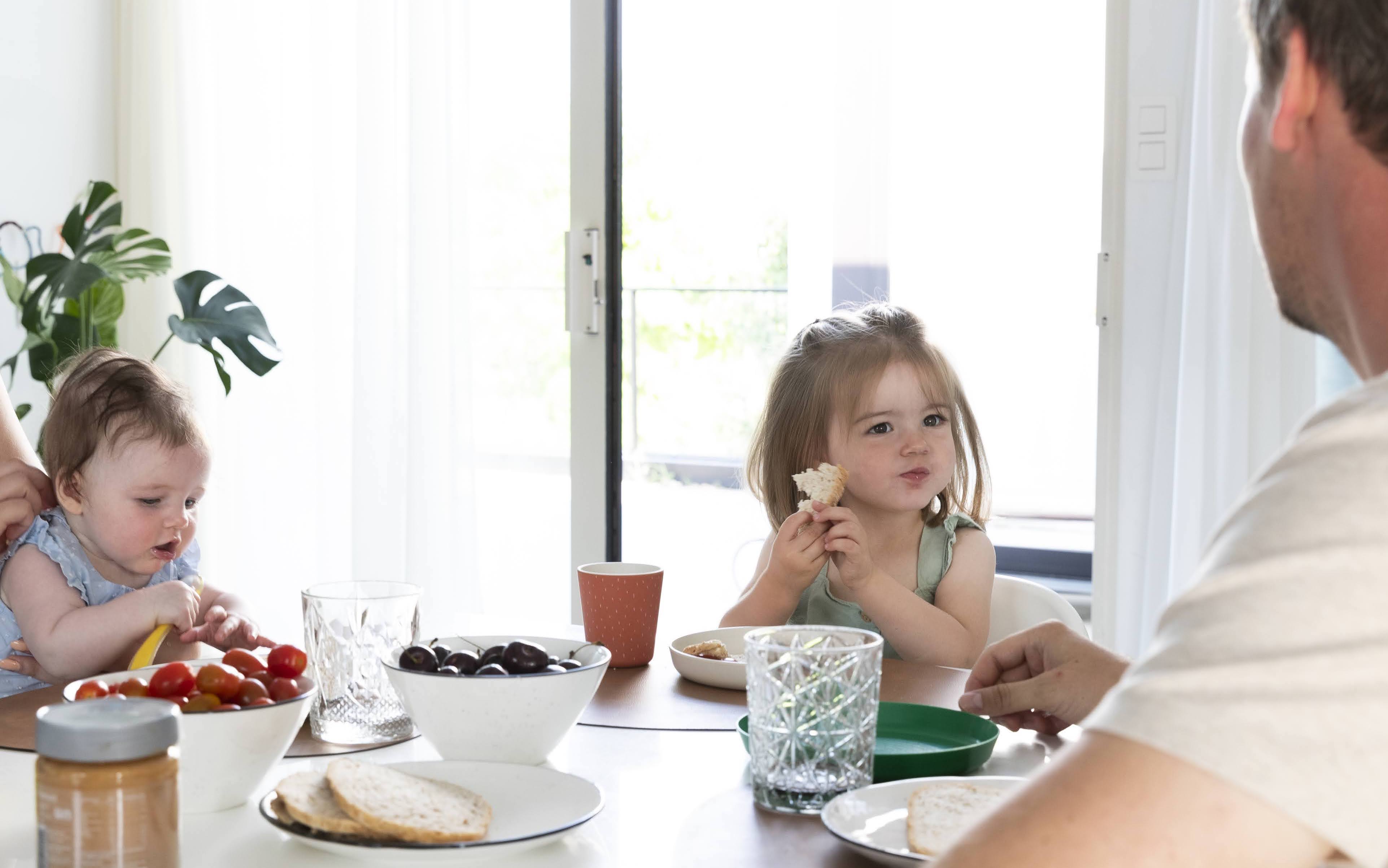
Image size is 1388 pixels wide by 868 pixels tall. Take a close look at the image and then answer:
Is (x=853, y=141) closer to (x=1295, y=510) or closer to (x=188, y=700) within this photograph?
(x=188, y=700)

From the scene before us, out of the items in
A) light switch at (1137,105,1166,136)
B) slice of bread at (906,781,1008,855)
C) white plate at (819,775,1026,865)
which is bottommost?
white plate at (819,775,1026,865)

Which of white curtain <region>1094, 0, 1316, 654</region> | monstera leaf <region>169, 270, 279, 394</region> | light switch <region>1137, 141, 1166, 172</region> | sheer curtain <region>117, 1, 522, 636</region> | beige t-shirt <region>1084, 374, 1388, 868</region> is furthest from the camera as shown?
sheer curtain <region>117, 1, 522, 636</region>

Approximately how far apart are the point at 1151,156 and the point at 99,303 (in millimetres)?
2260

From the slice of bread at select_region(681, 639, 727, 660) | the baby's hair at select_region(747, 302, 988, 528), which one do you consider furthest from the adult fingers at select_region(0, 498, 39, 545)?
the baby's hair at select_region(747, 302, 988, 528)

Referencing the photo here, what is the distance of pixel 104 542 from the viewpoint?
1.64m

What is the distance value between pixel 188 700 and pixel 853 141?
8.09ft

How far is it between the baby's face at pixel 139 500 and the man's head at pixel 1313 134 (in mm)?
1388

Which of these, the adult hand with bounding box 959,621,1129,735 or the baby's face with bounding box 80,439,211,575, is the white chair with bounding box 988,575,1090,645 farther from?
the baby's face with bounding box 80,439,211,575

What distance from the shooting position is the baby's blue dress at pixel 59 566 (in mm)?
1517

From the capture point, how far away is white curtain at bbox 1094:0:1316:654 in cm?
240

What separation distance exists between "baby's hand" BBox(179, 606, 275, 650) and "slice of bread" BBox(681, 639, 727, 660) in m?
0.48

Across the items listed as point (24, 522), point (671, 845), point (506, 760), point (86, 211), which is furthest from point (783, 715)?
point (86, 211)

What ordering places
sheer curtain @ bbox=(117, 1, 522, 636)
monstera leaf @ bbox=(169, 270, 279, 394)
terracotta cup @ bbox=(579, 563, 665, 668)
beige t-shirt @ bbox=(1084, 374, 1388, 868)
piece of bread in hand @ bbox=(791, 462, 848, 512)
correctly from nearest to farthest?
beige t-shirt @ bbox=(1084, 374, 1388, 868) → terracotta cup @ bbox=(579, 563, 665, 668) → piece of bread in hand @ bbox=(791, 462, 848, 512) → monstera leaf @ bbox=(169, 270, 279, 394) → sheer curtain @ bbox=(117, 1, 522, 636)

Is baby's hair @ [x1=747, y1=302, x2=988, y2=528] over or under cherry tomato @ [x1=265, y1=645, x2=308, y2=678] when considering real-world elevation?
over
